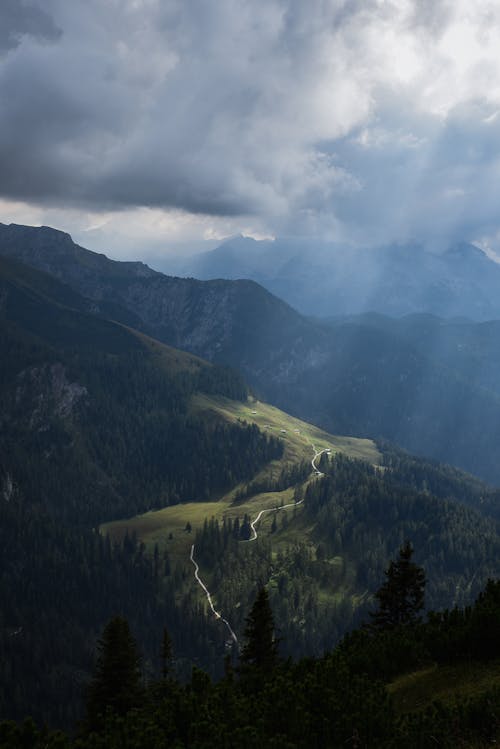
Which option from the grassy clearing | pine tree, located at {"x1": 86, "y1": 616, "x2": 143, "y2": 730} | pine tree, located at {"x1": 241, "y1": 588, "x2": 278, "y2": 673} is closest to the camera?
the grassy clearing

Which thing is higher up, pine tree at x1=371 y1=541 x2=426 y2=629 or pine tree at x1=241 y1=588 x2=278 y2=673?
pine tree at x1=371 y1=541 x2=426 y2=629

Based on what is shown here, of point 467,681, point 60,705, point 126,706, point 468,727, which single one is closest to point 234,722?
point 468,727

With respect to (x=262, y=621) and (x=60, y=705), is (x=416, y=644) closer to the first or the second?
(x=262, y=621)

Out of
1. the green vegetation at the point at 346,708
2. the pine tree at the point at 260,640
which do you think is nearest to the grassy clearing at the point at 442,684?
the green vegetation at the point at 346,708

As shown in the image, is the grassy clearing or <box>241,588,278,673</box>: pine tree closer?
the grassy clearing

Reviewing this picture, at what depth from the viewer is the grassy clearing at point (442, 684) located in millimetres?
25875

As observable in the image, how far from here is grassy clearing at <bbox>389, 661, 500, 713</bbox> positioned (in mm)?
25875

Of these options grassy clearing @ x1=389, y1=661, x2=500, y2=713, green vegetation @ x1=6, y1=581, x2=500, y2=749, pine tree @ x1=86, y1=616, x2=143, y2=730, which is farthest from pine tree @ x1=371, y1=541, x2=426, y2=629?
grassy clearing @ x1=389, y1=661, x2=500, y2=713

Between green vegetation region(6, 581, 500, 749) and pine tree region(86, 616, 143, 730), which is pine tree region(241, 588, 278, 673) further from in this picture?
green vegetation region(6, 581, 500, 749)

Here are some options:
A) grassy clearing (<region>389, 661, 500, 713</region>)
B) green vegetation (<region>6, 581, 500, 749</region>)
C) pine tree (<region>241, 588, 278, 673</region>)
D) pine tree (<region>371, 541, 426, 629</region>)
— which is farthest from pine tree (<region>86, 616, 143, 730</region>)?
grassy clearing (<region>389, 661, 500, 713</region>)

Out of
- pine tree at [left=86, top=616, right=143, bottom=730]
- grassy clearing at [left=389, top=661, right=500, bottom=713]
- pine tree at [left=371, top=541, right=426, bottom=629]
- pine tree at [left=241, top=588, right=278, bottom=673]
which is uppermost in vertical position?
grassy clearing at [left=389, top=661, right=500, bottom=713]

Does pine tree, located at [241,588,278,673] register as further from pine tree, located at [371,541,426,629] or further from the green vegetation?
the green vegetation

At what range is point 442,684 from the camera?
28125 mm

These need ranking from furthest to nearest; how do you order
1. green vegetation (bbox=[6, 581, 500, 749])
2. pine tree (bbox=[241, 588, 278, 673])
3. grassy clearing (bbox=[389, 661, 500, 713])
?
pine tree (bbox=[241, 588, 278, 673]), grassy clearing (bbox=[389, 661, 500, 713]), green vegetation (bbox=[6, 581, 500, 749])
